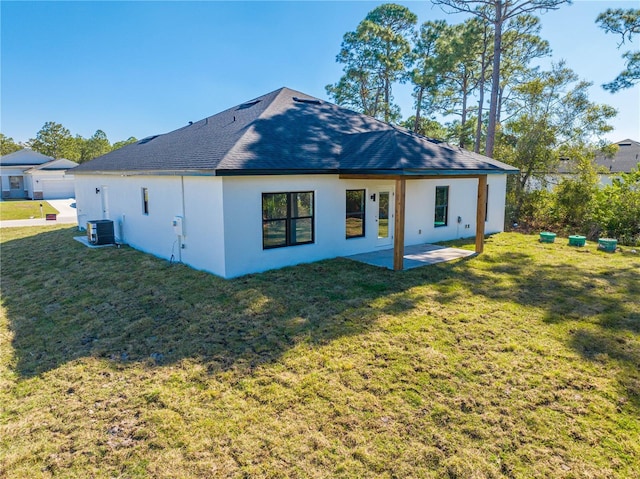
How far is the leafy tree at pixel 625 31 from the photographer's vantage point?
13.5 meters

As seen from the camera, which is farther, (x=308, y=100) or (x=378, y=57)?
(x=378, y=57)

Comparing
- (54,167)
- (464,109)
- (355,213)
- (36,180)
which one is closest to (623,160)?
(464,109)

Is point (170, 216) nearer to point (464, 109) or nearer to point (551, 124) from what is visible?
point (551, 124)

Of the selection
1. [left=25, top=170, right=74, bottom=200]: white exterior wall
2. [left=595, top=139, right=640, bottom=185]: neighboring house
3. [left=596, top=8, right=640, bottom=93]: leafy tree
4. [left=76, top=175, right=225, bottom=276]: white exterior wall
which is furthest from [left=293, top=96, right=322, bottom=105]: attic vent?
[left=25, top=170, right=74, bottom=200]: white exterior wall

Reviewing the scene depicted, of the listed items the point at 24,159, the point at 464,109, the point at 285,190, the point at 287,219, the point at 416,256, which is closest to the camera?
the point at 285,190

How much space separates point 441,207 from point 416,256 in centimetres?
320

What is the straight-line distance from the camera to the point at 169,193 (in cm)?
1048

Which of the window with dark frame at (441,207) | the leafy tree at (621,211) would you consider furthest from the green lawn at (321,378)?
the leafy tree at (621,211)

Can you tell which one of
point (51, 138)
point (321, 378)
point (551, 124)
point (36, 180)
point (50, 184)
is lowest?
point (321, 378)

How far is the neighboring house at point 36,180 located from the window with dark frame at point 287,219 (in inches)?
1275

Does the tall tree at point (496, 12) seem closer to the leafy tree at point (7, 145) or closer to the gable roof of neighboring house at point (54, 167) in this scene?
the gable roof of neighboring house at point (54, 167)

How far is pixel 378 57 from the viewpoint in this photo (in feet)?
87.5

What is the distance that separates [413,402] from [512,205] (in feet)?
57.7

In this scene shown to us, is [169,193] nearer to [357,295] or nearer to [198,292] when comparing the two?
[198,292]
